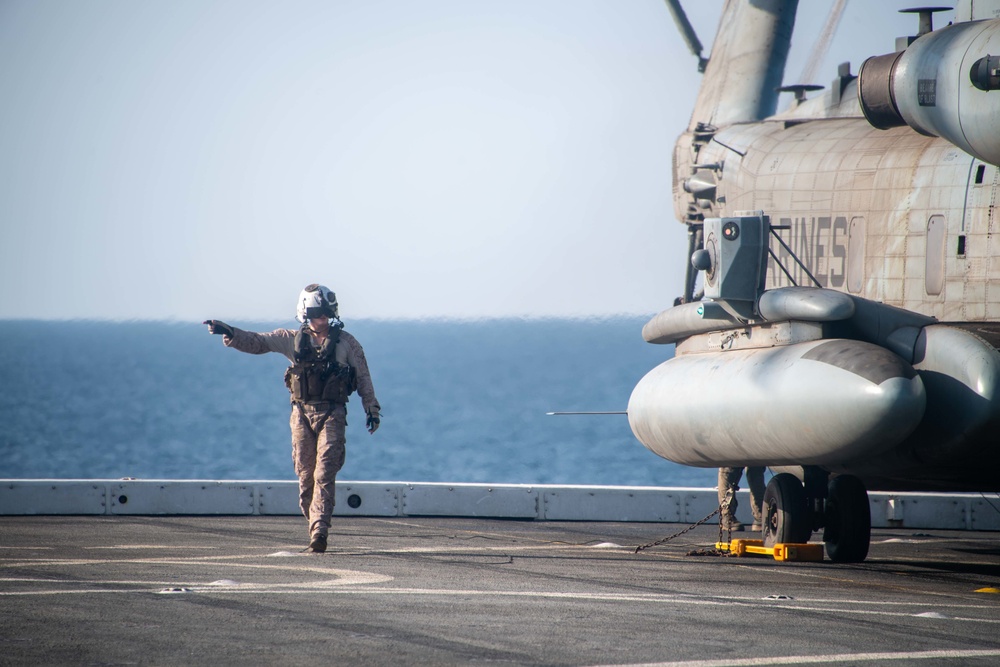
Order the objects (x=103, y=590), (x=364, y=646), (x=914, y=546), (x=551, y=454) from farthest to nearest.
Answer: (x=551, y=454) → (x=914, y=546) → (x=103, y=590) → (x=364, y=646)

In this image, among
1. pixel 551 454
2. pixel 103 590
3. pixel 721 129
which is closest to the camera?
pixel 103 590

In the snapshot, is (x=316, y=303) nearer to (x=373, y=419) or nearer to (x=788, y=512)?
(x=373, y=419)

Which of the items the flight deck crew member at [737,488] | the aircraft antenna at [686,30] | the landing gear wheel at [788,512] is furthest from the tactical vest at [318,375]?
the aircraft antenna at [686,30]

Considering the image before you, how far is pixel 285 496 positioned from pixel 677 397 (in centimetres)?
527

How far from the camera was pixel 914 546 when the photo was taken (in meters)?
13.1

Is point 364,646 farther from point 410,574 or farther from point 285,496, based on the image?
point 285,496

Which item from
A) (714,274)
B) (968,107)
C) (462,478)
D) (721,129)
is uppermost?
(721,129)

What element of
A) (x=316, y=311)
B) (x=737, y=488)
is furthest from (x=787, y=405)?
(x=737, y=488)

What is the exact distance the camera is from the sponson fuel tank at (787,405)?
933cm

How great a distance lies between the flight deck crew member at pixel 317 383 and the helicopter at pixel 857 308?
9.83 feet

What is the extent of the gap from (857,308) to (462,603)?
4.77 m

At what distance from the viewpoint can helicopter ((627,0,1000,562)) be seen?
938cm

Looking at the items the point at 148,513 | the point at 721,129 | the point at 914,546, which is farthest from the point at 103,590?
the point at 721,129

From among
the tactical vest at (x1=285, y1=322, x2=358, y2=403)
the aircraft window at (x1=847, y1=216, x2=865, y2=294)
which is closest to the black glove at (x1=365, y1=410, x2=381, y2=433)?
the tactical vest at (x1=285, y1=322, x2=358, y2=403)
